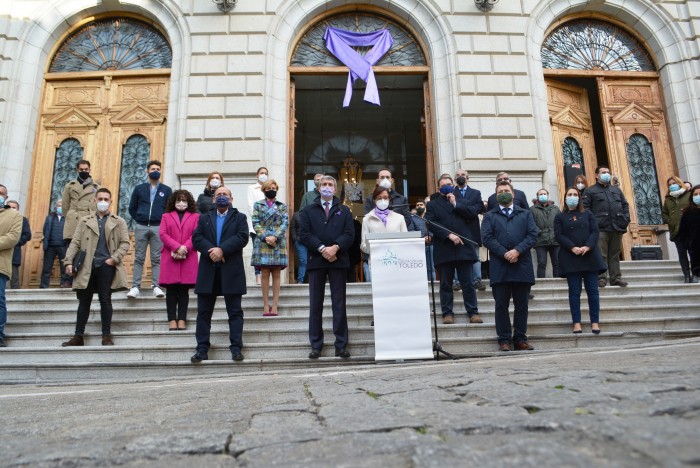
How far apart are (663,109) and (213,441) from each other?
1386 cm

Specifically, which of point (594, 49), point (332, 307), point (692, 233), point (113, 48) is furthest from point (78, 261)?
point (594, 49)

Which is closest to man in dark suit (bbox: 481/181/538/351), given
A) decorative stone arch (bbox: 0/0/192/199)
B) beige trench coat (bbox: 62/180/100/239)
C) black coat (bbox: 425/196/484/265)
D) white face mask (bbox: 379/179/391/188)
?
black coat (bbox: 425/196/484/265)

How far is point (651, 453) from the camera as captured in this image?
4.34 feet

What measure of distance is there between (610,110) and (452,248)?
8.03 m

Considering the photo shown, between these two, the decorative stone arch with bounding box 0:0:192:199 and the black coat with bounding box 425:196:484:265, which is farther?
the decorative stone arch with bounding box 0:0:192:199

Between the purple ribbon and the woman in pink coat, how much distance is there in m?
6.05

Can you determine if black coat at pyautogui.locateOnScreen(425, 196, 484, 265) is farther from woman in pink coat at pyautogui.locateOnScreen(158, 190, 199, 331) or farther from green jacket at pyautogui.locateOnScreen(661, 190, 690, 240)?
green jacket at pyautogui.locateOnScreen(661, 190, 690, 240)

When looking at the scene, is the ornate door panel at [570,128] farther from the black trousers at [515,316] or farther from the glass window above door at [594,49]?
the black trousers at [515,316]

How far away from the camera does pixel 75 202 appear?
941cm

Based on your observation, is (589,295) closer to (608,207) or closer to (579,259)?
(579,259)

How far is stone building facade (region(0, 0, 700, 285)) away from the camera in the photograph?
11.5 metres

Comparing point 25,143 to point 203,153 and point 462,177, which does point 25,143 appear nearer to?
point 203,153

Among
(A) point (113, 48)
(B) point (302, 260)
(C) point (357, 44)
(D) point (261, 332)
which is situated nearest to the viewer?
(D) point (261, 332)

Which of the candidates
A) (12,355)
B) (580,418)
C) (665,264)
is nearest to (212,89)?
(12,355)
